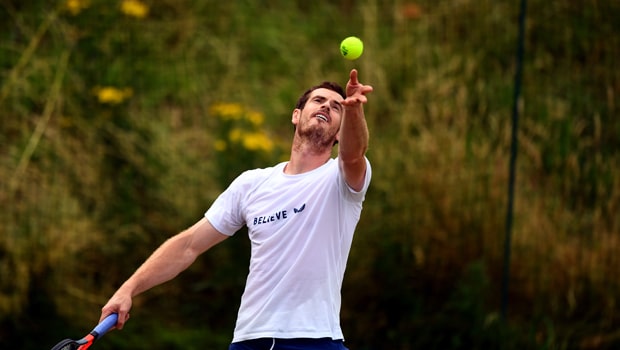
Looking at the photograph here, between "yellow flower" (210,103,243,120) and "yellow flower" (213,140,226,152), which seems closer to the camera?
"yellow flower" (213,140,226,152)

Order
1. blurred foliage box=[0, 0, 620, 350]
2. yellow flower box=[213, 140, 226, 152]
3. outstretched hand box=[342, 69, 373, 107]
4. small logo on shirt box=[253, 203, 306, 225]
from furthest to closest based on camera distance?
1. yellow flower box=[213, 140, 226, 152]
2. blurred foliage box=[0, 0, 620, 350]
3. small logo on shirt box=[253, 203, 306, 225]
4. outstretched hand box=[342, 69, 373, 107]

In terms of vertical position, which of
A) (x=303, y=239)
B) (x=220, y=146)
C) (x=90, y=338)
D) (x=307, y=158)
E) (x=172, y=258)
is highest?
(x=307, y=158)

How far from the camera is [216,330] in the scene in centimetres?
802

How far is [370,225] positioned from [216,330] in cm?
149

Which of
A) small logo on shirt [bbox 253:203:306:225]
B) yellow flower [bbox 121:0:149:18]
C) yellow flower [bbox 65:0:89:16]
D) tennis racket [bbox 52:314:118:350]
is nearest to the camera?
tennis racket [bbox 52:314:118:350]

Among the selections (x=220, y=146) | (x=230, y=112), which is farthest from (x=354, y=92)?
(x=230, y=112)

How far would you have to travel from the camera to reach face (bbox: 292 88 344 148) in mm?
4473

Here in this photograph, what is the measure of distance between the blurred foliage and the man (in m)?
3.14

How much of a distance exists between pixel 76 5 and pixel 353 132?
5535mm

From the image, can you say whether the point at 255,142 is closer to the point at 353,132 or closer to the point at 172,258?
the point at 172,258

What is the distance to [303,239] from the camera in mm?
4359

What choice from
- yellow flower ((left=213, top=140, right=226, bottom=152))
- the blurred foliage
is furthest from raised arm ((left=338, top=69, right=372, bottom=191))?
yellow flower ((left=213, top=140, right=226, bottom=152))

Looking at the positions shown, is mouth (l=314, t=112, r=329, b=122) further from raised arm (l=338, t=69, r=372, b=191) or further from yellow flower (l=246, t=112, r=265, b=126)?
yellow flower (l=246, t=112, r=265, b=126)

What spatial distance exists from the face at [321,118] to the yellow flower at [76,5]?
16.3ft
